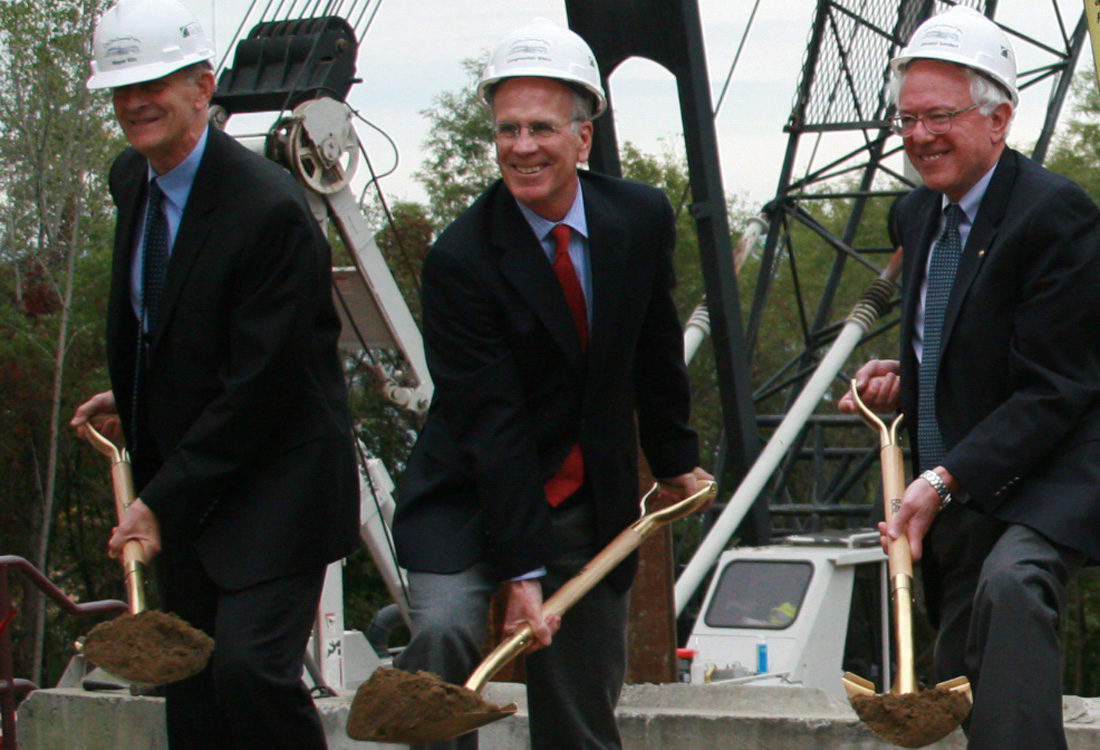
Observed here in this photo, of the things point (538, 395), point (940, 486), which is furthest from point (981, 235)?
point (538, 395)

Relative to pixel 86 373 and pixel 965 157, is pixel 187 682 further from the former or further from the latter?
pixel 86 373

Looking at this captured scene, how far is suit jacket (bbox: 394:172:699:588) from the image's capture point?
3625 mm

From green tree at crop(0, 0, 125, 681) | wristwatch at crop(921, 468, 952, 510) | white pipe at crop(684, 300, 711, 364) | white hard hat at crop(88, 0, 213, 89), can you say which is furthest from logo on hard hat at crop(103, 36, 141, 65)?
green tree at crop(0, 0, 125, 681)

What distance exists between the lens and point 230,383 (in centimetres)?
353

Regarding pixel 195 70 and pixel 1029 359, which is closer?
pixel 1029 359

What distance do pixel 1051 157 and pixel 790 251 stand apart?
3192 centimetres

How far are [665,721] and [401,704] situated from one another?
7.26 ft

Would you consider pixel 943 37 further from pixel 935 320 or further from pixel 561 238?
pixel 561 238

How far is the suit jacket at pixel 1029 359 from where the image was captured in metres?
3.45

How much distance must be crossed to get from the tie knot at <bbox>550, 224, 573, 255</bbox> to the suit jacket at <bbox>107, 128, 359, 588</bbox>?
468 millimetres

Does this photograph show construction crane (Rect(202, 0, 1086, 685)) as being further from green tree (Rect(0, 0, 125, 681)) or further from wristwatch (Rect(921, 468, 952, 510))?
green tree (Rect(0, 0, 125, 681))

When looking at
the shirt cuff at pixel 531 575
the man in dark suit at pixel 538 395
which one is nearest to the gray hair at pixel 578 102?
the man in dark suit at pixel 538 395

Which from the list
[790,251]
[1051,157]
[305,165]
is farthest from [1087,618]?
[305,165]

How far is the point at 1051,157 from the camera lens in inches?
1711
